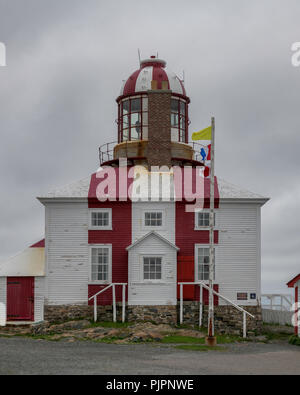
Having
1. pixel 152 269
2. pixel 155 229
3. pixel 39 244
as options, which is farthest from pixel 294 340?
pixel 39 244

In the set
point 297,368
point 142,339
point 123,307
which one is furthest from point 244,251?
point 297,368

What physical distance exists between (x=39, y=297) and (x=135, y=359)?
510 inches

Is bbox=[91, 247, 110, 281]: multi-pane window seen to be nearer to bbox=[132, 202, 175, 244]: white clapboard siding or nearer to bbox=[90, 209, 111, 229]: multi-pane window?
bbox=[90, 209, 111, 229]: multi-pane window

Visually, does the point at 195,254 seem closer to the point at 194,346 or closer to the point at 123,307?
the point at 123,307

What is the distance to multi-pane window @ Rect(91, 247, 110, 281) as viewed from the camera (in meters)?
30.6

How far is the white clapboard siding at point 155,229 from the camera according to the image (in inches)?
1220

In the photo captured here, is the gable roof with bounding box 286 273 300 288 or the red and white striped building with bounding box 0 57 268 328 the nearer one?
the gable roof with bounding box 286 273 300 288

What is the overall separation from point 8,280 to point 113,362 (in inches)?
581

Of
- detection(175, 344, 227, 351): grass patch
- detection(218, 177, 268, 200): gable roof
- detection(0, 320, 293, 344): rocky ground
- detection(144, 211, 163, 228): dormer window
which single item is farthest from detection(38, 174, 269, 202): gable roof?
detection(175, 344, 227, 351): grass patch

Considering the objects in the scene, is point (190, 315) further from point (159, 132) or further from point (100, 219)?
point (159, 132)

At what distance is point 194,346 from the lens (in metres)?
23.2

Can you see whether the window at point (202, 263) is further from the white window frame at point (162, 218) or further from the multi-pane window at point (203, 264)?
the white window frame at point (162, 218)

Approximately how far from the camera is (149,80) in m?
36.2
